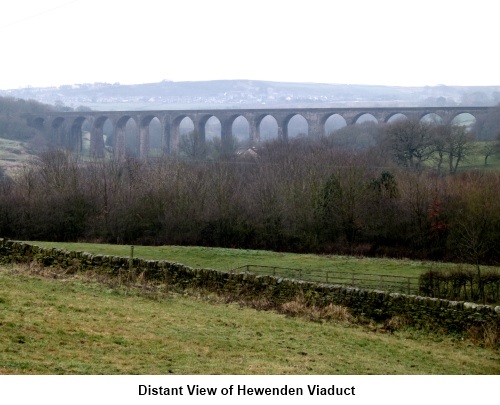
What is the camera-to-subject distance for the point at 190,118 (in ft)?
325

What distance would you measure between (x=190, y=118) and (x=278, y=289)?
8240 centimetres

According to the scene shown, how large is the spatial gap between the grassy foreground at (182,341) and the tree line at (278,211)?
15.5m

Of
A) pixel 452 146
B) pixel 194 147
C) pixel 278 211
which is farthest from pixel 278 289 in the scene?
pixel 194 147

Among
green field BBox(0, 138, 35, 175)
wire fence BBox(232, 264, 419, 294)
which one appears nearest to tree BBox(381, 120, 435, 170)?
wire fence BBox(232, 264, 419, 294)

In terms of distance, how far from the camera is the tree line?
3341 centimetres

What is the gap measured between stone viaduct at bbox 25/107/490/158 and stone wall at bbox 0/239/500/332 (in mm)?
61426

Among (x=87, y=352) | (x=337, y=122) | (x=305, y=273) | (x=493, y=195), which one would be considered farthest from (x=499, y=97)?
(x=87, y=352)

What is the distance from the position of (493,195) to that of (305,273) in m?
13.6

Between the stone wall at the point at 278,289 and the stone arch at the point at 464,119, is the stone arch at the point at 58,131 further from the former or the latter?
the stone wall at the point at 278,289

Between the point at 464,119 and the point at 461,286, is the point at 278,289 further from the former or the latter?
the point at 464,119

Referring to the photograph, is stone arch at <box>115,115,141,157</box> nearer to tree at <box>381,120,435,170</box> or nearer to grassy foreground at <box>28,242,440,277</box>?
tree at <box>381,120,435,170</box>

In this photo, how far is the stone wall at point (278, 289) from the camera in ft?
50.6

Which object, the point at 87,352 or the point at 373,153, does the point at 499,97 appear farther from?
the point at 87,352

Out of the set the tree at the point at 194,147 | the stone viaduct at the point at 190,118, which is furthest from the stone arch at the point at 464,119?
the tree at the point at 194,147
